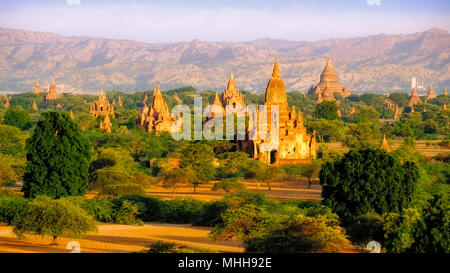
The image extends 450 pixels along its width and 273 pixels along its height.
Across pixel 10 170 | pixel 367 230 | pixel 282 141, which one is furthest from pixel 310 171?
pixel 367 230

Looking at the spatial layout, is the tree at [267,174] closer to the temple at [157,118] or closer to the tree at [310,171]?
the tree at [310,171]

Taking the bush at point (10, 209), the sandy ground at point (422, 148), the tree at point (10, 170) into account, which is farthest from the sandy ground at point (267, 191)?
the sandy ground at point (422, 148)

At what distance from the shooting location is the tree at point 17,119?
95.9 metres

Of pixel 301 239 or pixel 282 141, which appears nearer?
pixel 301 239

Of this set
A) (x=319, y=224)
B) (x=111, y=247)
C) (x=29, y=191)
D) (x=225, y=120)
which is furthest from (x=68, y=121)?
(x=225, y=120)

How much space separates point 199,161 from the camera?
5494 cm

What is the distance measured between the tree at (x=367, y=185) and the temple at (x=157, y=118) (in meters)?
53.8

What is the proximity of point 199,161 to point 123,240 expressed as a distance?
23.2 m

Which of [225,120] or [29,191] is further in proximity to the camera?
[225,120]

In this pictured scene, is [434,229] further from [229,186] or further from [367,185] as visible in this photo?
[229,186]
